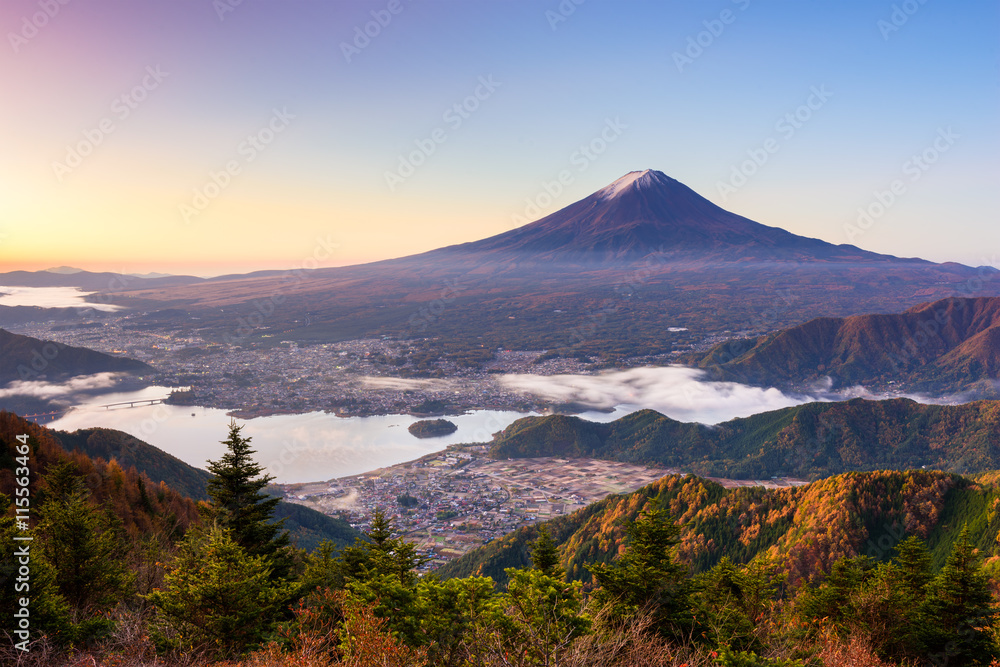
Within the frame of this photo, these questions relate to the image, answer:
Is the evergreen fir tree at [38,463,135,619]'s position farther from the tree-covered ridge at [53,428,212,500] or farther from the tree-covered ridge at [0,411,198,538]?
the tree-covered ridge at [53,428,212,500]

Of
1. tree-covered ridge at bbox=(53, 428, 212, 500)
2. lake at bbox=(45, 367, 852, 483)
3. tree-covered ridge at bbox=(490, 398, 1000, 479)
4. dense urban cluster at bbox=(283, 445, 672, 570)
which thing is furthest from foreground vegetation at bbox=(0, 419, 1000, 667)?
tree-covered ridge at bbox=(490, 398, 1000, 479)

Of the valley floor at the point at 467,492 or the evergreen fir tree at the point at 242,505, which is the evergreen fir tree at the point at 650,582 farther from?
the valley floor at the point at 467,492

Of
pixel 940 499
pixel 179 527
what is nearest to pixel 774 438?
pixel 940 499

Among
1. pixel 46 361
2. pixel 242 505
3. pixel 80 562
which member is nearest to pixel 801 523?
pixel 242 505

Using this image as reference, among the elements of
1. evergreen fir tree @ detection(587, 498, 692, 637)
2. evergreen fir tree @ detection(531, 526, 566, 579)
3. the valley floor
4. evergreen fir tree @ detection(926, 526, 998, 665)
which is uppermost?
evergreen fir tree @ detection(587, 498, 692, 637)

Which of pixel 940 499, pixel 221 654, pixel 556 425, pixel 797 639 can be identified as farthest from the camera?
pixel 556 425

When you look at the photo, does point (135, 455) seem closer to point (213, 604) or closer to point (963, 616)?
point (213, 604)

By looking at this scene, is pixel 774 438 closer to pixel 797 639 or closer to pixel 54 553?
pixel 797 639
